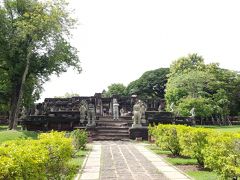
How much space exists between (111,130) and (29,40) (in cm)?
921

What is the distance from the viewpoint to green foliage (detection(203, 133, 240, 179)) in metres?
7.99

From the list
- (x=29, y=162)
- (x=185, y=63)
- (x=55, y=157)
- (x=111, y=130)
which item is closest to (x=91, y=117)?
(x=111, y=130)

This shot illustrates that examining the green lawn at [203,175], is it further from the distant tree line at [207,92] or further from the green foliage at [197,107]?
the green foliage at [197,107]

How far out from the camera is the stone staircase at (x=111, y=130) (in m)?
25.9

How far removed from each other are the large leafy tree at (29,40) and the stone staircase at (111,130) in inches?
241

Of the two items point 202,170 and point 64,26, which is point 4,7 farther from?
point 202,170

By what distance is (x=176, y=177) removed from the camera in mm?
10188

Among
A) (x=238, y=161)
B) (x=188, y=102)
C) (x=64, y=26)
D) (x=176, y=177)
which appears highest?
(x=64, y=26)

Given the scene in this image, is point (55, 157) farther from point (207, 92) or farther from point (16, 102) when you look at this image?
point (207, 92)

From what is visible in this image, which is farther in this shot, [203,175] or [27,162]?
[203,175]

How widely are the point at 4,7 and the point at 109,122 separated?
1255 centimetres

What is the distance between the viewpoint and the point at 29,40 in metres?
27.1

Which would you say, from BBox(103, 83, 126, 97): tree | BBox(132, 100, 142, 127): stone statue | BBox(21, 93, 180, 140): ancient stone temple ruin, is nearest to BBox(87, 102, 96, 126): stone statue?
BBox(21, 93, 180, 140): ancient stone temple ruin

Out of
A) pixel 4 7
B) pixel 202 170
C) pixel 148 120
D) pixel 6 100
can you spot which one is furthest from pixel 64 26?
pixel 202 170
